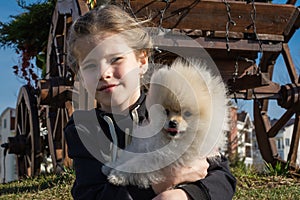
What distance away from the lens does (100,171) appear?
1.70 metres

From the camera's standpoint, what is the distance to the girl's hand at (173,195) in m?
1.58

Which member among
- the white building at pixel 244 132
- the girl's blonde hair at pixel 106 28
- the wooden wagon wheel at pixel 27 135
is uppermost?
the girl's blonde hair at pixel 106 28

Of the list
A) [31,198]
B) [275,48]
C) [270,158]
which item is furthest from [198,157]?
[270,158]

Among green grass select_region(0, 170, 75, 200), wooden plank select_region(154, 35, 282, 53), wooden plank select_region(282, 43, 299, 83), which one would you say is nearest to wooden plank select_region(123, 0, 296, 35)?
wooden plank select_region(154, 35, 282, 53)

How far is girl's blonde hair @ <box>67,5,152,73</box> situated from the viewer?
1.90 metres

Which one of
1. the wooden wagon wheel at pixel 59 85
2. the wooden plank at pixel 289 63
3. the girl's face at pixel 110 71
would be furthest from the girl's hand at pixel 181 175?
the wooden plank at pixel 289 63

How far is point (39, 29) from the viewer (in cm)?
955

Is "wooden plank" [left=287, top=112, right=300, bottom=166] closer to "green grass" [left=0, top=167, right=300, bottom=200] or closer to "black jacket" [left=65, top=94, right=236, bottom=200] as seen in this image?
"green grass" [left=0, top=167, right=300, bottom=200]

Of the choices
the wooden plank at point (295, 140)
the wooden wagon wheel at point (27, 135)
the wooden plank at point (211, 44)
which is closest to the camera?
the wooden plank at point (211, 44)

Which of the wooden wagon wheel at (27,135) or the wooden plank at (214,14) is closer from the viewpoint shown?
the wooden plank at (214,14)

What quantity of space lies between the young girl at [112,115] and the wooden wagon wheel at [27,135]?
499cm

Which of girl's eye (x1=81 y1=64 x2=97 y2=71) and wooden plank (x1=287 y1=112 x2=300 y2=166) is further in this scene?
wooden plank (x1=287 y1=112 x2=300 y2=166)

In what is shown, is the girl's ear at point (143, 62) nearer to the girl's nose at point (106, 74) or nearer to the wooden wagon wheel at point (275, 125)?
the girl's nose at point (106, 74)

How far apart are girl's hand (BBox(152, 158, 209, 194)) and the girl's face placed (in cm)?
33
